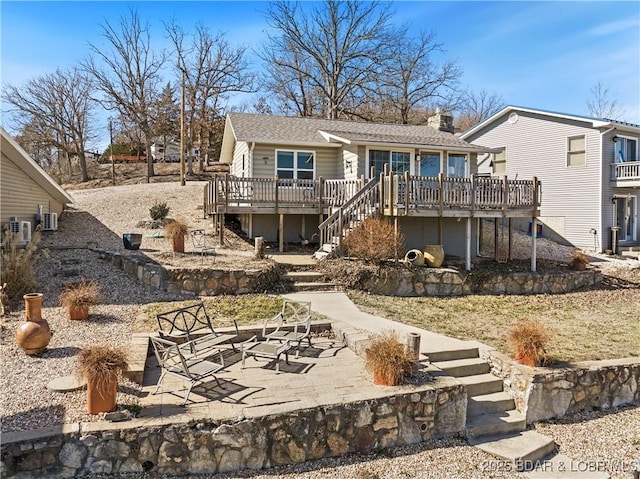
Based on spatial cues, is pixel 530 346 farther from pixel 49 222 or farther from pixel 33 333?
pixel 49 222

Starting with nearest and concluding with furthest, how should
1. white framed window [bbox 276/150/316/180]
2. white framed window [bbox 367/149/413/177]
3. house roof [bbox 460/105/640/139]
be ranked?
white framed window [bbox 367/149/413/177], white framed window [bbox 276/150/316/180], house roof [bbox 460/105/640/139]

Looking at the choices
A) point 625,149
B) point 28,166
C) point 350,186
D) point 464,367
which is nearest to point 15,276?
point 28,166

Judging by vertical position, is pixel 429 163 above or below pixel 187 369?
above

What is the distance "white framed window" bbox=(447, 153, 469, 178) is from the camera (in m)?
17.2

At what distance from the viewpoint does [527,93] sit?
34.8 metres

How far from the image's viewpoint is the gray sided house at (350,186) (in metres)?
12.4

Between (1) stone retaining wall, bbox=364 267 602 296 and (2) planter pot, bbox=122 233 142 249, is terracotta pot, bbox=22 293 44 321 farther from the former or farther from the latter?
(1) stone retaining wall, bbox=364 267 602 296

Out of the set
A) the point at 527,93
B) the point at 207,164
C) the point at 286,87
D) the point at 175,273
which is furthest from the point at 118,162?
the point at 527,93

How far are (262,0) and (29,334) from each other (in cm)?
3261

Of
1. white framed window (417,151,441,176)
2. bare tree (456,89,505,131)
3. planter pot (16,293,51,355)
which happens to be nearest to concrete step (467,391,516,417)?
planter pot (16,293,51,355)

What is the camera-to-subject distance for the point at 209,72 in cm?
3300

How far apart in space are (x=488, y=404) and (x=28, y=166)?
49.2 feet

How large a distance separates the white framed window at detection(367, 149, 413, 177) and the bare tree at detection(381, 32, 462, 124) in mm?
18735

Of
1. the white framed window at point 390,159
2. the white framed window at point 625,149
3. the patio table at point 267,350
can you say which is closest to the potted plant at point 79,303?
the patio table at point 267,350
